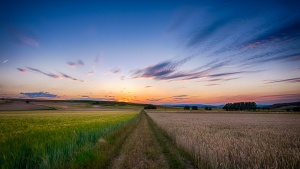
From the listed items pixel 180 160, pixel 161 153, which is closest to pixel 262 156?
pixel 180 160

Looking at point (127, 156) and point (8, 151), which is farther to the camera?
point (127, 156)

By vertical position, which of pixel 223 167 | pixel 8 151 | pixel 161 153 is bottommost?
pixel 161 153

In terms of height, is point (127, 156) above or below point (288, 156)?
below

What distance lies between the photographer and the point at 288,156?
7.01 metres

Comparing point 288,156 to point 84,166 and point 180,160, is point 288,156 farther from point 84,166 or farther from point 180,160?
point 84,166

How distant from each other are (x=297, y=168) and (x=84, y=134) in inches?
430

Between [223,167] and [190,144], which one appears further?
[190,144]

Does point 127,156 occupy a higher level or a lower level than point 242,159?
lower

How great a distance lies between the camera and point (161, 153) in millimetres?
10727

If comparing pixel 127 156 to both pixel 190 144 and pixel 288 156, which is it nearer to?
pixel 190 144

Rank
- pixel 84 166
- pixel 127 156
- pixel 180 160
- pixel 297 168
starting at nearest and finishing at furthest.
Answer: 1. pixel 297 168
2. pixel 84 166
3. pixel 180 160
4. pixel 127 156

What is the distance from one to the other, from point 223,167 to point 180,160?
2.88 m

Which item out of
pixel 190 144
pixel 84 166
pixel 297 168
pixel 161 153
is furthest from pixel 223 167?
pixel 84 166

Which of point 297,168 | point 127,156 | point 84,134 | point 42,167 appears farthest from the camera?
point 84,134
